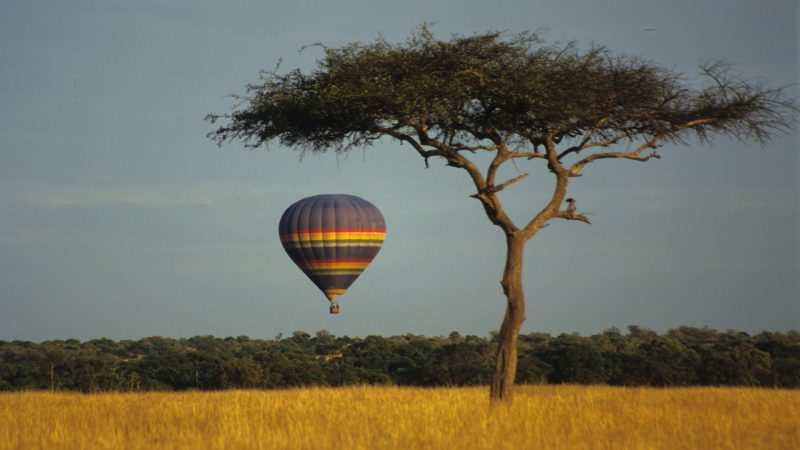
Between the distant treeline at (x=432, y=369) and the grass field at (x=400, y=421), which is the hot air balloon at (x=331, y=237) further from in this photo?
the grass field at (x=400, y=421)

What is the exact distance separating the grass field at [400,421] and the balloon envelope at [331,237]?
967 cm

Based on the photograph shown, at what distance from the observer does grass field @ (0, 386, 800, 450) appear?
16.8 m

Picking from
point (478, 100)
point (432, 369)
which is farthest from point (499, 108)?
point (432, 369)

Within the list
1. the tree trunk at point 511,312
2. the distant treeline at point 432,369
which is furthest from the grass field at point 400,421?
the distant treeline at point 432,369

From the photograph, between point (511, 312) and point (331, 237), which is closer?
point (511, 312)

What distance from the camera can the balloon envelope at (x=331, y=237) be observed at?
36.3 meters

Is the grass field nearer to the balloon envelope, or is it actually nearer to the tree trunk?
the tree trunk

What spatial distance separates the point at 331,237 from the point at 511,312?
12.7 meters

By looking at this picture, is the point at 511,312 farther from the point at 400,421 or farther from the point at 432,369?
the point at 432,369

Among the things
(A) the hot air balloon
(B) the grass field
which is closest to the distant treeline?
(A) the hot air balloon

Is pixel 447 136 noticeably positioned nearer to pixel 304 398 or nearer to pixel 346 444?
pixel 304 398

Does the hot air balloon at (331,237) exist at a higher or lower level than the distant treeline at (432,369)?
higher

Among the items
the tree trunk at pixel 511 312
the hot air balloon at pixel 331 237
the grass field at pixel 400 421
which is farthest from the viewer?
the hot air balloon at pixel 331 237

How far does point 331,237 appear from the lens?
3622 centimetres
